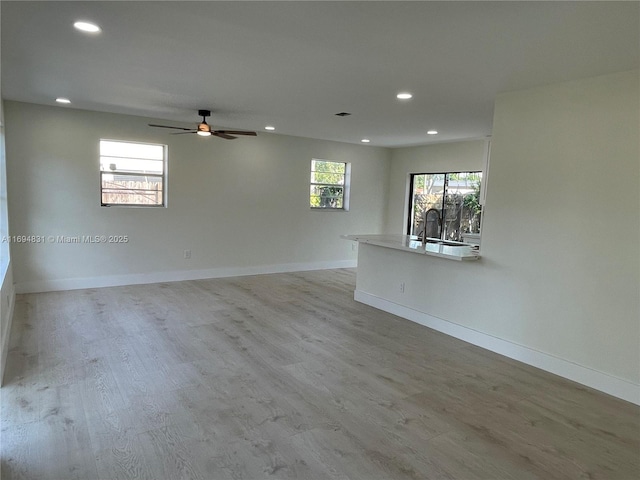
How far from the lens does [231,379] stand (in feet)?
10.2

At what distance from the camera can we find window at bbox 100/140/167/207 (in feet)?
19.0

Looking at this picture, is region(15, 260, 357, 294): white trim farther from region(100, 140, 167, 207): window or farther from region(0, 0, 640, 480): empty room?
region(100, 140, 167, 207): window

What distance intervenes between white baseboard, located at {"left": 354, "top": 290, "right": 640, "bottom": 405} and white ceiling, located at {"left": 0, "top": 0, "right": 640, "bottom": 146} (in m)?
2.36

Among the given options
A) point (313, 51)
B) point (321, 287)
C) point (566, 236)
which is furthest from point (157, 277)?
point (566, 236)

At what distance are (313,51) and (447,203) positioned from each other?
5336 mm

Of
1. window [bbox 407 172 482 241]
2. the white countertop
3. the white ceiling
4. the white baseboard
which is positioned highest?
the white ceiling

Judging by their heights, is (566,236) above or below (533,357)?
above

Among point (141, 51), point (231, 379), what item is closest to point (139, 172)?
point (141, 51)

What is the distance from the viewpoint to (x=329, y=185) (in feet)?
26.5

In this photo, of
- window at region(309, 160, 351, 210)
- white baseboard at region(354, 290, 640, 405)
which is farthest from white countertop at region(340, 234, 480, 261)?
window at region(309, 160, 351, 210)

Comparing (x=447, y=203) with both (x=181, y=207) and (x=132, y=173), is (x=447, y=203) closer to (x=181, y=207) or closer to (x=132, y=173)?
(x=181, y=207)

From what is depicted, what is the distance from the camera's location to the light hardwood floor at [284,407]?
2.16m

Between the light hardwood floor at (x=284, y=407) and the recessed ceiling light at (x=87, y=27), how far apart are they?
2478mm

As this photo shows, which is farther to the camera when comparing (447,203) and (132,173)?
(447,203)
